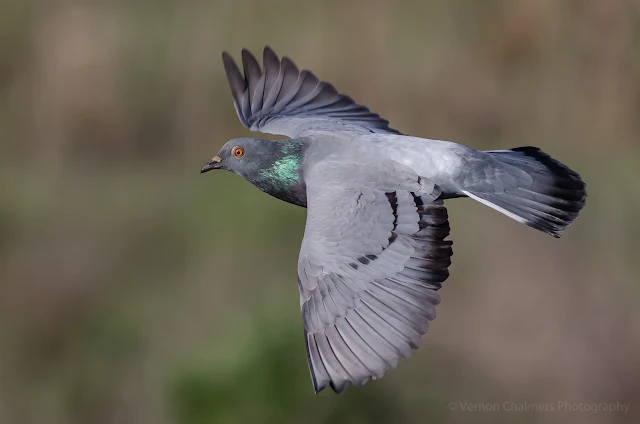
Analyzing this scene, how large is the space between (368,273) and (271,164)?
1475 mm

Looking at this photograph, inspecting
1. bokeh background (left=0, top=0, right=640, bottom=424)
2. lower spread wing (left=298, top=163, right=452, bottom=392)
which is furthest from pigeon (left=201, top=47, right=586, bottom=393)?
bokeh background (left=0, top=0, right=640, bottom=424)

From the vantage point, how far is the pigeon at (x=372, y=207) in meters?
6.32

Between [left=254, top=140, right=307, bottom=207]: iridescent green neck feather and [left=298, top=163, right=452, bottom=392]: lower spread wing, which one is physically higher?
[left=254, top=140, right=307, bottom=207]: iridescent green neck feather

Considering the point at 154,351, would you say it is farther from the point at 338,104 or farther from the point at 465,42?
the point at 465,42

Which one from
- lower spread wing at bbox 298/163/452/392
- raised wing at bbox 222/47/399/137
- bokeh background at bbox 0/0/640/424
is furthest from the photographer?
bokeh background at bbox 0/0/640/424

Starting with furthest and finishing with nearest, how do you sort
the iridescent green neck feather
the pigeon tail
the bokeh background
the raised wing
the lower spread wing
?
1. the bokeh background
2. the raised wing
3. the iridescent green neck feather
4. the pigeon tail
5. the lower spread wing

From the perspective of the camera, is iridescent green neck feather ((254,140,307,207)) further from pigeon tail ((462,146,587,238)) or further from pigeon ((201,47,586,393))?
pigeon tail ((462,146,587,238))

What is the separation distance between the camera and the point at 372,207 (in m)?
6.80

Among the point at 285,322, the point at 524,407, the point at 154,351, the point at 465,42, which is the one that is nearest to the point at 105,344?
the point at 154,351

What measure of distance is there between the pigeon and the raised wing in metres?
0.02

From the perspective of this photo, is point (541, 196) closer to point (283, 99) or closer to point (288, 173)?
point (288, 173)

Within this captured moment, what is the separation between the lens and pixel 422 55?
11195 millimetres

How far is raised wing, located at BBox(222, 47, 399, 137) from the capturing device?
8.59 meters

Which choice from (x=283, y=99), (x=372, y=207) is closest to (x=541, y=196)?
(x=372, y=207)
